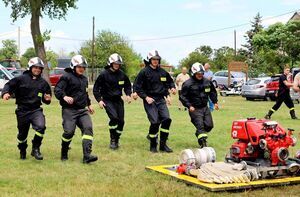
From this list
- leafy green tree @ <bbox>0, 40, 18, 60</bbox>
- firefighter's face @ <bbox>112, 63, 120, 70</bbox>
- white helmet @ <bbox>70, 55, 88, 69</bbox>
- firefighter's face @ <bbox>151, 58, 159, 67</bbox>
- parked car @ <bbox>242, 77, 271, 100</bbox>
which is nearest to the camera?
white helmet @ <bbox>70, 55, 88, 69</bbox>

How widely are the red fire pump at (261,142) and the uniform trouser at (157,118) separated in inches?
104

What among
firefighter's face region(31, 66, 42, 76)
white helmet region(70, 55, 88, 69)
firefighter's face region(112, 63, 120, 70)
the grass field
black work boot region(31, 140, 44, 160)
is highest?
white helmet region(70, 55, 88, 69)

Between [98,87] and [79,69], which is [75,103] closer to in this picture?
[79,69]

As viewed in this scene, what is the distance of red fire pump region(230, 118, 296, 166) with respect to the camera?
752 cm

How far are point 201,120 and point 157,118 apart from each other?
89 centimetres

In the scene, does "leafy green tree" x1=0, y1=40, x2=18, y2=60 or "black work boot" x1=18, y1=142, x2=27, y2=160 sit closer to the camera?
"black work boot" x1=18, y1=142, x2=27, y2=160

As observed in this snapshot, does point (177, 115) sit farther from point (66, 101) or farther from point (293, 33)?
point (293, 33)

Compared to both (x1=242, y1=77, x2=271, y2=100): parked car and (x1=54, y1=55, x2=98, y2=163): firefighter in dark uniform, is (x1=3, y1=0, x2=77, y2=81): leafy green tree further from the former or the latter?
(x1=54, y1=55, x2=98, y2=163): firefighter in dark uniform

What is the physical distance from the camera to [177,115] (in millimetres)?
19016

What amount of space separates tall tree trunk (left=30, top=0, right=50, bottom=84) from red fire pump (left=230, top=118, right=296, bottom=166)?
25659 millimetres

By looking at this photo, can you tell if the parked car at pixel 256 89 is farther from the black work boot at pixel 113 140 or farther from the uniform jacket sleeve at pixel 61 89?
the uniform jacket sleeve at pixel 61 89

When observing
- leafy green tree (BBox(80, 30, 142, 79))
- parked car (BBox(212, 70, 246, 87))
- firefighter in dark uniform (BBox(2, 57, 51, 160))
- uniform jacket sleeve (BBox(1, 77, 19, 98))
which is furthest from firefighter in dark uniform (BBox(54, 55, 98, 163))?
leafy green tree (BBox(80, 30, 142, 79))

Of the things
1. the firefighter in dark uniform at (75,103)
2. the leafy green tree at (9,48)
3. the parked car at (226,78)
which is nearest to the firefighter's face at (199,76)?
the firefighter in dark uniform at (75,103)

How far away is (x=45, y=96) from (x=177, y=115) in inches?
399
